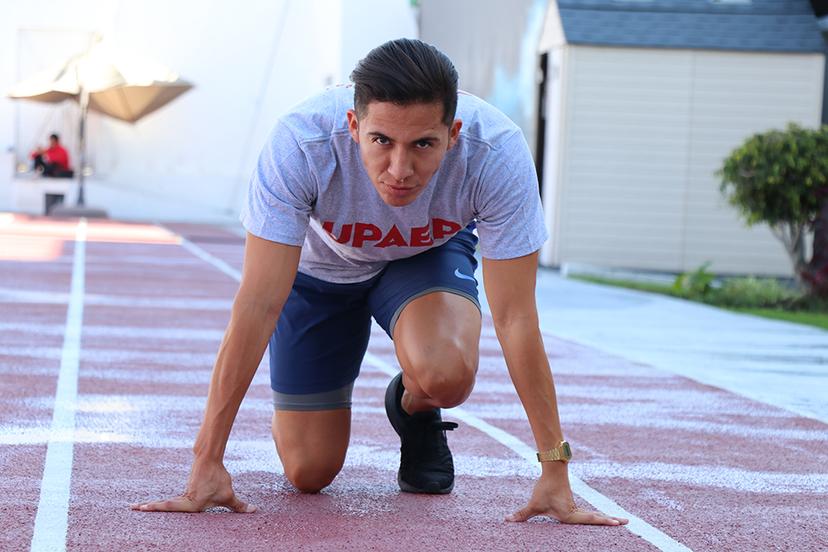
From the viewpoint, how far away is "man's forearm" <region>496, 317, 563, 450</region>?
4562 millimetres

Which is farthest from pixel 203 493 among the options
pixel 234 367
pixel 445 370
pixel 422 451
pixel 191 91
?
pixel 191 91

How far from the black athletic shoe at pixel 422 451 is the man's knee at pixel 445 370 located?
0.49m

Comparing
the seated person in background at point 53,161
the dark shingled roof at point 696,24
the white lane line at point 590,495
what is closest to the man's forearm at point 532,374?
the white lane line at point 590,495

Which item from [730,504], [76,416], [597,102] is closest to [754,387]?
[730,504]

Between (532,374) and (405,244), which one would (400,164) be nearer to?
(405,244)

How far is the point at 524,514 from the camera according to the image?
15.5 ft

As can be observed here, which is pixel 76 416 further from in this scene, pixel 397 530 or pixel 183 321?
pixel 183 321

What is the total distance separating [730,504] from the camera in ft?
17.3

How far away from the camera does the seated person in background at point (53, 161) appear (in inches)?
1238

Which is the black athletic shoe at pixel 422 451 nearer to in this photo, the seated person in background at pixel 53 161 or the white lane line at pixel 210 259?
the white lane line at pixel 210 259

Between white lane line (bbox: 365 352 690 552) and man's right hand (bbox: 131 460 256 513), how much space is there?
1.36 m

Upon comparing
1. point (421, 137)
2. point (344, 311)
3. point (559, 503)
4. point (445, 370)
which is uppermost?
point (421, 137)

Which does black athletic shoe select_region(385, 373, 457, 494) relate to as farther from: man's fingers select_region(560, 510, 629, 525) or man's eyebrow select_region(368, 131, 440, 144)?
man's eyebrow select_region(368, 131, 440, 144)

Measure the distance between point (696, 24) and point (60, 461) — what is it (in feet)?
52.7
